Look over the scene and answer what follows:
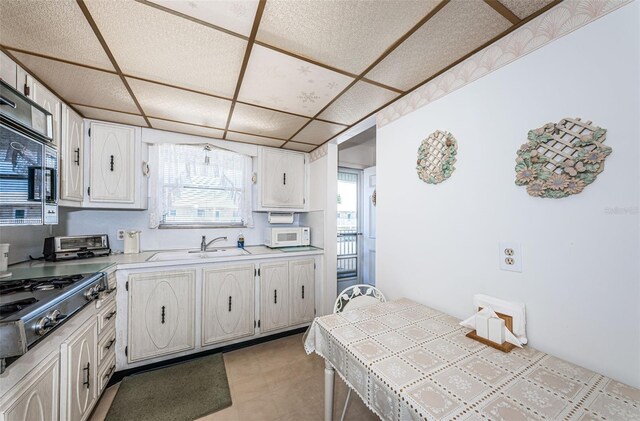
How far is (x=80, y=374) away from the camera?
4.49 feet

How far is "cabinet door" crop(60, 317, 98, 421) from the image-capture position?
1215 mm

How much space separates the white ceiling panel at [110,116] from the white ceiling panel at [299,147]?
153 cm

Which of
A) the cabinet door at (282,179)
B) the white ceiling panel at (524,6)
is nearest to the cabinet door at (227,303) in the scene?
the cabinet door at (282,179)

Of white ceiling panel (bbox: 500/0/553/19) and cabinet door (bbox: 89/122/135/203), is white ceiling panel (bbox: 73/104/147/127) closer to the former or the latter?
cabinet door (bbox: 89/122/135/203)

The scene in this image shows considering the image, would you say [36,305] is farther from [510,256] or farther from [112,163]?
[510,256]

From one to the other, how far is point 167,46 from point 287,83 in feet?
2.32

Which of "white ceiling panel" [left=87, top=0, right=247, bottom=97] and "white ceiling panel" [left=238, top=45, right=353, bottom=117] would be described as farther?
"white ceiling panel" [left=238, top=45, right=353, bottom=117]

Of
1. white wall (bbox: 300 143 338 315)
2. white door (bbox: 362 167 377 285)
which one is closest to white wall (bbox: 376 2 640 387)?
white wall (bbox: 300 143 338 315)

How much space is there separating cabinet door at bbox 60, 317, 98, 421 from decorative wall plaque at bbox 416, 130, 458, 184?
2.33 meters

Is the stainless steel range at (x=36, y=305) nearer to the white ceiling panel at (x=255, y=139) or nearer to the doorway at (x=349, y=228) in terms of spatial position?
the white ceiling panel at (x=255, y=139)

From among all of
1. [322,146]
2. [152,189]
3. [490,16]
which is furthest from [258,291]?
[490,16]

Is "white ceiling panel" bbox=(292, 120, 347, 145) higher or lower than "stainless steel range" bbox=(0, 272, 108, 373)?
higher

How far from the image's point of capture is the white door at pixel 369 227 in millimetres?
3699

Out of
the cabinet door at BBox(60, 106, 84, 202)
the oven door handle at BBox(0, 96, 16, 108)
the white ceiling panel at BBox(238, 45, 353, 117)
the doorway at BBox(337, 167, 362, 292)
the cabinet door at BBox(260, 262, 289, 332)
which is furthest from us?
the doorway at BBox(337, 167, 362, 292)
